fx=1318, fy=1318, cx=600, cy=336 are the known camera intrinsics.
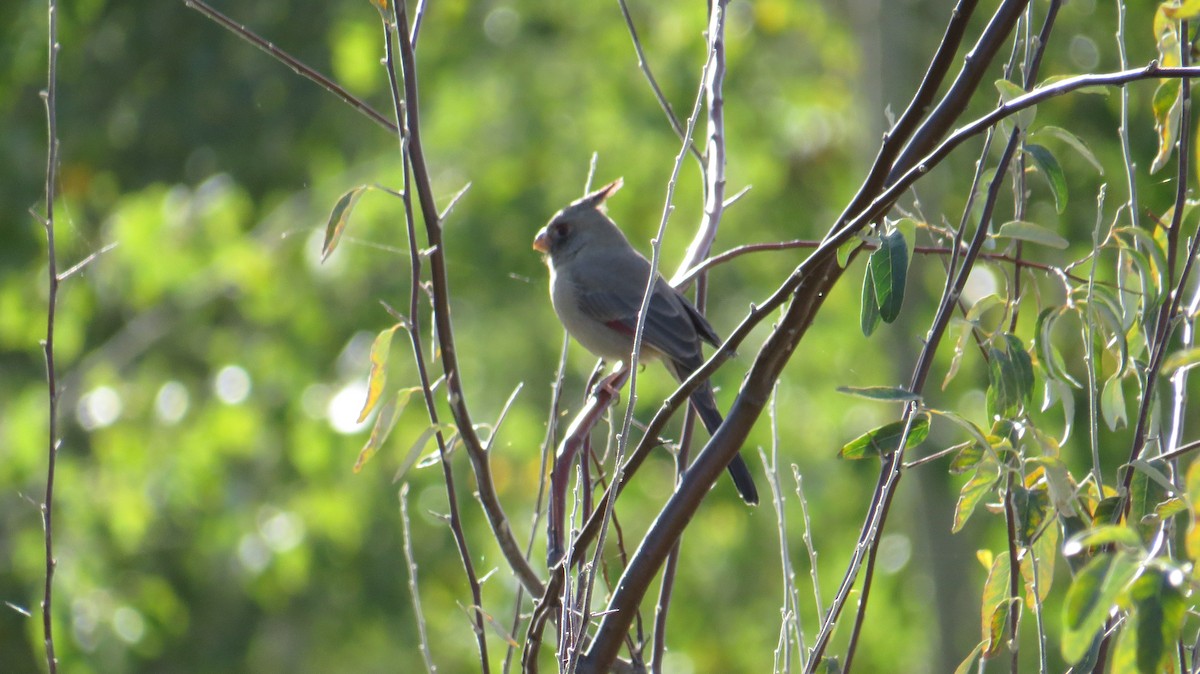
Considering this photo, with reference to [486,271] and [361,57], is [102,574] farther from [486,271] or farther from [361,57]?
[361,57]

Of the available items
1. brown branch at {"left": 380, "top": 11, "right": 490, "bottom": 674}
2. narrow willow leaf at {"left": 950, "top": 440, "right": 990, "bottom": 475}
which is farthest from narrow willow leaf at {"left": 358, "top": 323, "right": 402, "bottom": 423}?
narrow willow leaf at {"left": 950, "top": 440, "right": 990, "bottom": 475}

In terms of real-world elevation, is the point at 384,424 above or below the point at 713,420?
above

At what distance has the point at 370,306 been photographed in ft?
33.2

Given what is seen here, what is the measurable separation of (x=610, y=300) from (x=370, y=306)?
530 cm

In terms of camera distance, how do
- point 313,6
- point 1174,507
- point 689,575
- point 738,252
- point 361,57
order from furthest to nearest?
1. point 689,575
2. point 361,57
3. point 313,6
4. point 738,252
5. point 1174,507

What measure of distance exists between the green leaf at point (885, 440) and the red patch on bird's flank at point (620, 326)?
2989 mm

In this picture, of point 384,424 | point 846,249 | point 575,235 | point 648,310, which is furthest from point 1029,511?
point 575,235

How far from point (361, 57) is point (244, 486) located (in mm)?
3302

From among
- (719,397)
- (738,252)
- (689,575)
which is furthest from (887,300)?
(689,575)

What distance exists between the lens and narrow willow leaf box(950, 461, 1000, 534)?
1.93 metres

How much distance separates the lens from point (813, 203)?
38.7ft

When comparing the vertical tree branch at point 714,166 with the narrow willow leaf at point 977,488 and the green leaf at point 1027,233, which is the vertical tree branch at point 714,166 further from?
the narrow willow leaf at point 977,488

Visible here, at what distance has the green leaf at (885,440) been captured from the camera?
2.03m

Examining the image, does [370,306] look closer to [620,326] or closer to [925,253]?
[620,326]
